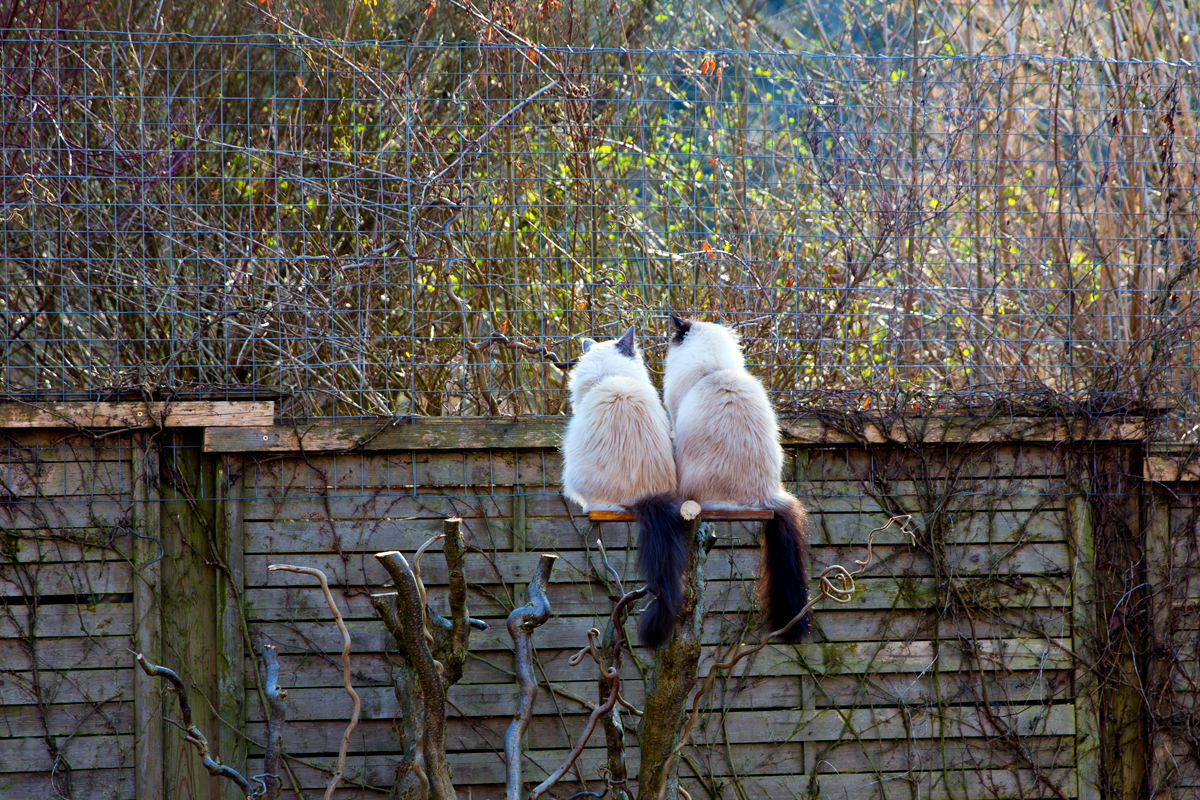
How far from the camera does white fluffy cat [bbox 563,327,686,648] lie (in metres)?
2.56

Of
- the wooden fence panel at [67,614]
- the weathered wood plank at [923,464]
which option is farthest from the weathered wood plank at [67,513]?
the weathered wood plank at [923,464]

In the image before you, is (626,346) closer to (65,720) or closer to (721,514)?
(721,514)

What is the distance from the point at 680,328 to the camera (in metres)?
3.11

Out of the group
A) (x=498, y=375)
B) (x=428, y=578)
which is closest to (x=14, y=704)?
(x=428, y=578)

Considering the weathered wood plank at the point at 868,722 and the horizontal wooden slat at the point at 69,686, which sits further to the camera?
the weathered wood plank at the point at 868,722

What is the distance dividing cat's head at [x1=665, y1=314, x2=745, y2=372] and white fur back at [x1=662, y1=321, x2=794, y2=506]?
25 mm

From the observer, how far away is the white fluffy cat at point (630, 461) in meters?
2.56

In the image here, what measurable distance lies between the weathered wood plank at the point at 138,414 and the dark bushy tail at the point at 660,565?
5.73ft

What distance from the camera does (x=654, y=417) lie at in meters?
2.81

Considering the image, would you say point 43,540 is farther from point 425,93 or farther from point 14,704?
point 425,93

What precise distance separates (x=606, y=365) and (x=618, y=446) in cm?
36

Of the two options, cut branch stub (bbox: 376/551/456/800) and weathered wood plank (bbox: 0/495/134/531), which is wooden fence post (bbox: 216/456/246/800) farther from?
cut branch stub (bbox: 376/551/456/800)

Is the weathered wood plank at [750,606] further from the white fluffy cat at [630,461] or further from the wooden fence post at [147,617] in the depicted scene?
the white fluffy cat at [630,461]

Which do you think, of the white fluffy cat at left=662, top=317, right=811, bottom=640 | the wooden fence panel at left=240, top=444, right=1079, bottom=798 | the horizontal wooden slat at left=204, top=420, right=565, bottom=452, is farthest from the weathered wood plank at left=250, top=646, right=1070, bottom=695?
the white fluffy cat at left=662, top=317, right=811, bottom=640
